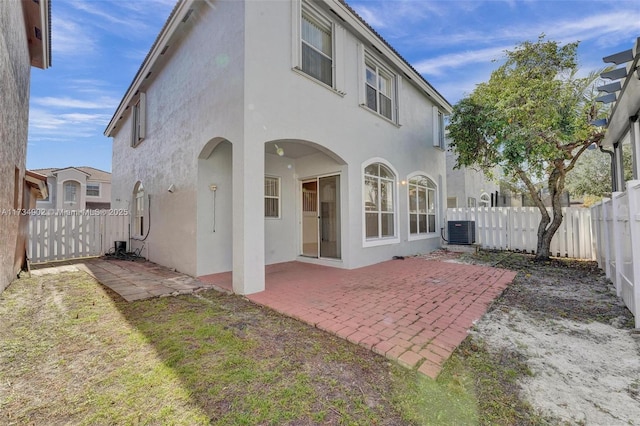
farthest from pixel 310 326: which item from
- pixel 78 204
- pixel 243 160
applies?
pixel 78 204

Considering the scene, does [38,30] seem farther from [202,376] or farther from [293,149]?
[202,376]

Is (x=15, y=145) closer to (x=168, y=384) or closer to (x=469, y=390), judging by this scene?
(x=168, y=384)

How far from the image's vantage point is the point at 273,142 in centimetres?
671

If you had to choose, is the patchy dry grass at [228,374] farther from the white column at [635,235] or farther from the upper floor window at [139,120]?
the upper floor window at [139,120]

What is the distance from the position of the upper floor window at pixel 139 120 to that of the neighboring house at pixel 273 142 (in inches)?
1.7

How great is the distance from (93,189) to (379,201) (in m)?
32.1

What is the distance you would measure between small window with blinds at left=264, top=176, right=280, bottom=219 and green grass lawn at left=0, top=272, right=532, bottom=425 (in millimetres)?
4514

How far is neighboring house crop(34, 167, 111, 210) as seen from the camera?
24516 millimetres

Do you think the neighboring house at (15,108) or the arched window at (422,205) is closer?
the neighboring house at (15,108)

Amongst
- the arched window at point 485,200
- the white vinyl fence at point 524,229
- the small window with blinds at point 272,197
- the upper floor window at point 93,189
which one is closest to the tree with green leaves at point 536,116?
the white vinyl fence at point 524,229

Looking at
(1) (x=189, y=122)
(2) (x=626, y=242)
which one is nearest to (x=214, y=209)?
(1) (x=189, y=122)

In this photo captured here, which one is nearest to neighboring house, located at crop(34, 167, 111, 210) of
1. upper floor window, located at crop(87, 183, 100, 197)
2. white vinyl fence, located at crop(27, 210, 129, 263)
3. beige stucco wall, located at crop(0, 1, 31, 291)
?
upper floor window, located at crop(87, 183, 100, 197)

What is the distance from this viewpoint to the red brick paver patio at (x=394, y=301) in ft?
10.2

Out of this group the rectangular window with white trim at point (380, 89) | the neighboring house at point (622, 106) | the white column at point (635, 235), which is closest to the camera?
the white column at point (635, 235)
